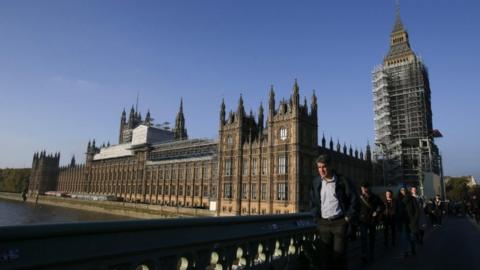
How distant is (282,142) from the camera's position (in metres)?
51.7

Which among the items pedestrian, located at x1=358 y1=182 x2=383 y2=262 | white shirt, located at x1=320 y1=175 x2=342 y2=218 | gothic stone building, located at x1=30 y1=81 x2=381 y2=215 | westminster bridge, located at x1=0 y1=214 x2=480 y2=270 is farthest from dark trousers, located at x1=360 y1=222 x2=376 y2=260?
gothic stone building, located at x1=30 y1=81 x2=381 y2=215

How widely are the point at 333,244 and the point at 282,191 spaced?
44.3m

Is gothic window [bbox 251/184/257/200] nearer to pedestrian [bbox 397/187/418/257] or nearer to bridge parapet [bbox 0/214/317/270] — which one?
pedestrian [bbox 397/187/418/257]

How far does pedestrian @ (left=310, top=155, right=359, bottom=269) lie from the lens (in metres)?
6.35

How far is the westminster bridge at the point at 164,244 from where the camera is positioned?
2.89 m

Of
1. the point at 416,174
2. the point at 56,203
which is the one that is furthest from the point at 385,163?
the point at 56,203

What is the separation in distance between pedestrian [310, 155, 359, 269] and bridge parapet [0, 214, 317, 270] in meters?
1.11

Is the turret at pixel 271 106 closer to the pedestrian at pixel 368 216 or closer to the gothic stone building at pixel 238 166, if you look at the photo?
the gothic stone building at pixel 238 166

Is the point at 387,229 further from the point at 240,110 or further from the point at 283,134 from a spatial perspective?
the point at 240,110

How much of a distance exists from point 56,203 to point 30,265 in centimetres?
13037

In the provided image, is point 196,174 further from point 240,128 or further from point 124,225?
point 124,225

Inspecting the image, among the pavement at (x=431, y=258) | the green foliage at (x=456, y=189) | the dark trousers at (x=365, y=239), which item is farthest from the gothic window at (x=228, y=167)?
the green foliage at (x=456, y=189)

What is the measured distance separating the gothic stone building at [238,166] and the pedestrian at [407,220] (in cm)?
3491

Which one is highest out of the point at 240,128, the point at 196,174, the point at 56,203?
the point at 240,128
